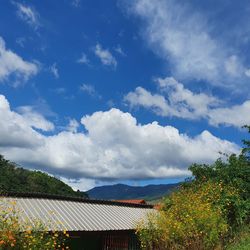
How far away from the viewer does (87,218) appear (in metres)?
19.9

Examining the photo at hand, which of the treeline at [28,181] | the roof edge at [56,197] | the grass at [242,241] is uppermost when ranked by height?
the treeline at [28,181]

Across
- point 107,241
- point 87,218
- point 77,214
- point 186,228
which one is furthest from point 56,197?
point 186,228

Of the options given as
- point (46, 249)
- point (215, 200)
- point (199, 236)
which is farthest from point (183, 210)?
point (46, 249)

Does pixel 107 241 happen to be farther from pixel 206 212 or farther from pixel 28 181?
pixel 28 181

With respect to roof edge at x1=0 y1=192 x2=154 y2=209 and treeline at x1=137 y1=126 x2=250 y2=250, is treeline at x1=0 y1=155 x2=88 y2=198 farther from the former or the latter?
treeline at x1=137 y1=126 x2=250 y2=250

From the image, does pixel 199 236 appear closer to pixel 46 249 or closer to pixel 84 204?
pixel 84 204

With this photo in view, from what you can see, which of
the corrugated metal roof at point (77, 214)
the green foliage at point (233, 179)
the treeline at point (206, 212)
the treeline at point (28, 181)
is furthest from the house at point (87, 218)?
the treeline at point (28, 181)

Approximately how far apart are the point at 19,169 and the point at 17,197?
56200mm

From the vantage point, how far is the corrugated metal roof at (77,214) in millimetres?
17288

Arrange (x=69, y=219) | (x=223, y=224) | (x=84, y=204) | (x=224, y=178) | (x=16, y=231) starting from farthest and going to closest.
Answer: (x=224, y=178)
(x=84, y=204)
(x=223, y=224)
(x=69, y=219)
(x=16, y=231)

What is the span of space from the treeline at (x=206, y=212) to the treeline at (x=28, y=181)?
41.4m

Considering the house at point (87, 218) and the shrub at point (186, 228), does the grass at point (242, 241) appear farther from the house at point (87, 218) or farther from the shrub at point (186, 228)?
the house at point (87, 218)

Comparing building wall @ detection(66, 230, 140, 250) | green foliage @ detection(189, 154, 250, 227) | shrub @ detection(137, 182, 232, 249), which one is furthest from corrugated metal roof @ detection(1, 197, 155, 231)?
green foliage @ detection(189, 154, 250, 227)

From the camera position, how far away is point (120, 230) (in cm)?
2081
